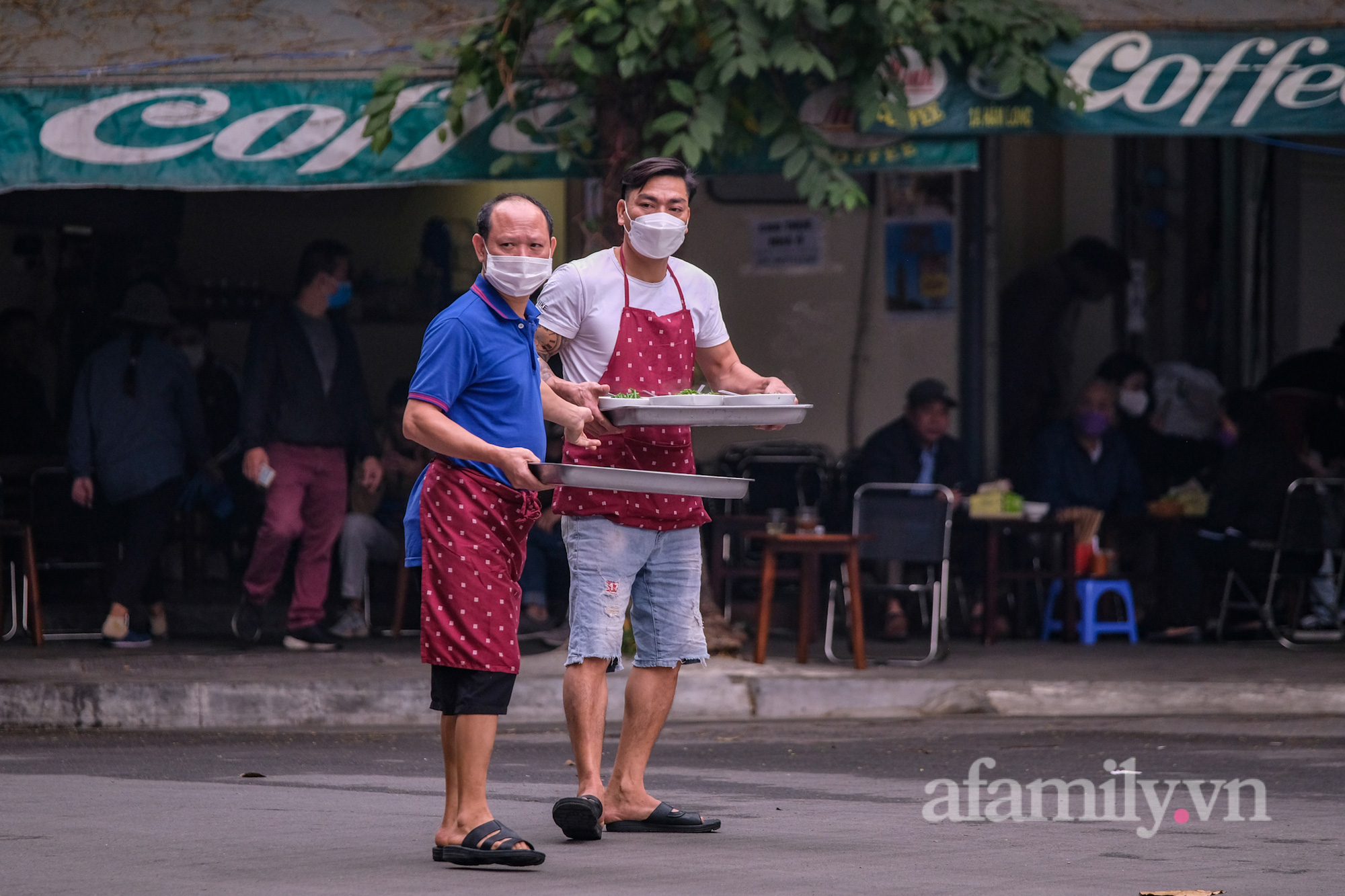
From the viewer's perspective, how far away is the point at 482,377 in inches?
205

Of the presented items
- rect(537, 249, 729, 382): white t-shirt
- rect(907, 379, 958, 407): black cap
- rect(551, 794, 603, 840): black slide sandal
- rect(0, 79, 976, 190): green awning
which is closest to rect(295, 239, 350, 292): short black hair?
rect(0, 79, 976, 190): green awning

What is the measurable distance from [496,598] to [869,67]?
202 inches

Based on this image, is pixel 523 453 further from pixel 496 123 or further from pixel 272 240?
pixel 272 240

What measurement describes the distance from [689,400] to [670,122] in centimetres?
407

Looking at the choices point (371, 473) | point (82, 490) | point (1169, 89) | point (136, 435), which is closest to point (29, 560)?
point (82, 490)

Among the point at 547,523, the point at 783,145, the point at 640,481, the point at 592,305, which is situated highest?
the point at 783,145

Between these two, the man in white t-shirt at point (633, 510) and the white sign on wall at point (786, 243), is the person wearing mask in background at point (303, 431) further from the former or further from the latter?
the man in white t-shirt at point (633, 510)

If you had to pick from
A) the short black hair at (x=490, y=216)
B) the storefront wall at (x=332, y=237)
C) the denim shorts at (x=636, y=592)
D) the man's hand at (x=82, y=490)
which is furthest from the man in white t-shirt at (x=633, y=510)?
the storefront wall at (x=332, y=237)

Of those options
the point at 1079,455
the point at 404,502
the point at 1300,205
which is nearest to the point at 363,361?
the point at 404,502

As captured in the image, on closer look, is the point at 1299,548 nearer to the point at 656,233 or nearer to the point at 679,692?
the point at 679,692

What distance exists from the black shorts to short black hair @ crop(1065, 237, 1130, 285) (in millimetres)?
8981

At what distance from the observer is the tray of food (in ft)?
17.6

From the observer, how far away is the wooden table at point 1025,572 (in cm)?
1091

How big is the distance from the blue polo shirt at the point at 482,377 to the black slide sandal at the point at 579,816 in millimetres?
837
